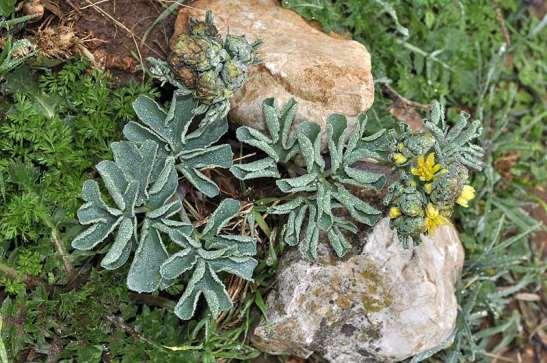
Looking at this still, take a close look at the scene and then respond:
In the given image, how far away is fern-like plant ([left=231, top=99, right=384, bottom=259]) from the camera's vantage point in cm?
301

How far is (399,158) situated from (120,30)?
4.90 ft

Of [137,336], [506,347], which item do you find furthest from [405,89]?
[137,336]

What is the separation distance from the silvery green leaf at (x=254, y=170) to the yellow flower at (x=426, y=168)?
2.09 ft

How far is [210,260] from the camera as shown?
2963mm

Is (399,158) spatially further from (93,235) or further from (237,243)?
(93,235)

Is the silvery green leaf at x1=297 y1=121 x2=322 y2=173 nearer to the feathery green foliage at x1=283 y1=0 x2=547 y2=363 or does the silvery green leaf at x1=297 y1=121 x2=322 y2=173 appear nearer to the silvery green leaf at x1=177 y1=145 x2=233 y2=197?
the silvery green leaf at x1=177 y1=145 x2=233 y2=197

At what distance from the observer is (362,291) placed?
3197 mm

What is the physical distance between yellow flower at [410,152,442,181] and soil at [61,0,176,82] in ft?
4.46

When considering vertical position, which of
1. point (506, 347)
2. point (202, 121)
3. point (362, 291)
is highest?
point (202, 121)

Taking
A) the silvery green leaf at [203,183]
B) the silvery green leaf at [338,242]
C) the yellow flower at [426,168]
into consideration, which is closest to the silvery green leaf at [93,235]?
the silvery green leaf at [203,183]

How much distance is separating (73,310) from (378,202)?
1479 mm

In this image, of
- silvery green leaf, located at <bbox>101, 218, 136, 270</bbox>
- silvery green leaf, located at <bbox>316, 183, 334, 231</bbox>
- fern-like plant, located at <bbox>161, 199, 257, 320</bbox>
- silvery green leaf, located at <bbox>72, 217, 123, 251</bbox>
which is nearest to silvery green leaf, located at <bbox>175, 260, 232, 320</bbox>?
fern-like plant, located at <bbox>161, 199, 257, 320</bbox>

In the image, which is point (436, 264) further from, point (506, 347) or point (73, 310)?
point (73, 310)

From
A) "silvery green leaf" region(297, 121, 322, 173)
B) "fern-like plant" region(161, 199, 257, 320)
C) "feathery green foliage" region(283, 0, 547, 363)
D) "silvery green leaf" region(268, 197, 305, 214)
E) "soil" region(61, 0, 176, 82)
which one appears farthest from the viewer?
"feathery green foliage" region(283, 0, 547, 363)
